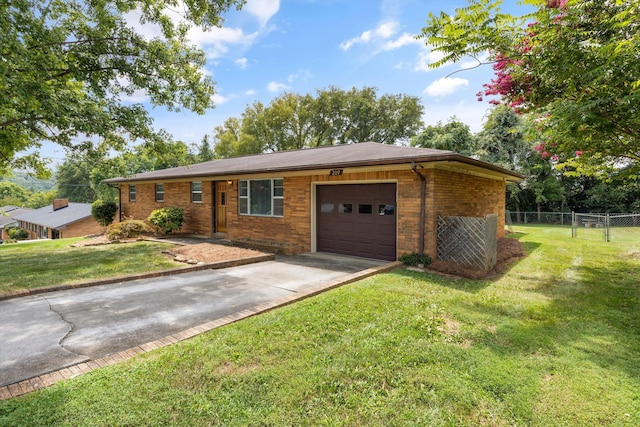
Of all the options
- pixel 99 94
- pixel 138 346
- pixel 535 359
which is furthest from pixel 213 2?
pixel 535 359

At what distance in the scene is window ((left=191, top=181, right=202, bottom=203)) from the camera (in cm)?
1434

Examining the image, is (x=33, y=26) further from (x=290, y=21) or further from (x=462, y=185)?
(x=462, y=185)

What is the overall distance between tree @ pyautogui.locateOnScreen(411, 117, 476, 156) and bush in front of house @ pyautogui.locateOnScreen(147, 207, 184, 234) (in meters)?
17.9

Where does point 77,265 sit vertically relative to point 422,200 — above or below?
below

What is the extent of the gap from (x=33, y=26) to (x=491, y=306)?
10.2 m

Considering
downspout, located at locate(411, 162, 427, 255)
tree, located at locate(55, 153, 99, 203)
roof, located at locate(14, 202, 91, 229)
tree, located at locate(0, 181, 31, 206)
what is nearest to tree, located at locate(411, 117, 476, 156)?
downspout, located at locate(411, 162, 427, 255)

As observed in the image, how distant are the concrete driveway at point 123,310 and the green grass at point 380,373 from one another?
2.27 feet

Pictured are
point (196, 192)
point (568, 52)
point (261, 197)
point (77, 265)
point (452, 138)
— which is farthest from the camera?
point (452, 138)

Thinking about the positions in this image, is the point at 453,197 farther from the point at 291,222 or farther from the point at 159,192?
the point at 159,192

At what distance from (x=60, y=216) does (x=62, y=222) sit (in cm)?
377

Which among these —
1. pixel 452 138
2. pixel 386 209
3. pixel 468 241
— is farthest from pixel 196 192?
pixel 452 138

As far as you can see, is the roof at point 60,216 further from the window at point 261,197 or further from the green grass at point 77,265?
the window at point 261,197

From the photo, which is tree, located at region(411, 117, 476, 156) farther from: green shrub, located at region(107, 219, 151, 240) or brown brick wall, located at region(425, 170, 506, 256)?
green shrub, located at region(107, 219, 151, 240)

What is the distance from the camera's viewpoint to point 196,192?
1447 centimetres
